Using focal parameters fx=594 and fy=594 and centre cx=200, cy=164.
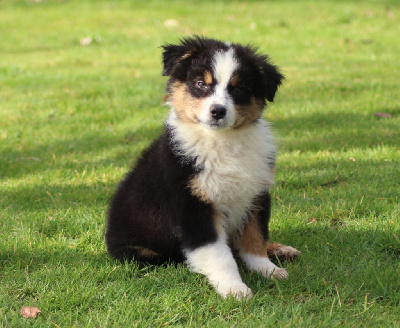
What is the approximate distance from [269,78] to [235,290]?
4.65 ft

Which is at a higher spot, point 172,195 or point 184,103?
point 184,103

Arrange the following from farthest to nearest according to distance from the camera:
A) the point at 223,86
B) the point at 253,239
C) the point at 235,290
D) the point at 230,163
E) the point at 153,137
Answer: the point at 153,137 → the point at 253,239 → the point at 230,163 → the point at 223,86 → the point at 235,290

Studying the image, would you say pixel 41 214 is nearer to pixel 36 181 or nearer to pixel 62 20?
pixel 36 181

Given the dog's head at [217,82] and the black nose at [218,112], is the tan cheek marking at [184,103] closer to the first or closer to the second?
the dog's head at [217,82]

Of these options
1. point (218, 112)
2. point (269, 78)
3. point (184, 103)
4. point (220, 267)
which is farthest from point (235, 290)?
point (269, 78)

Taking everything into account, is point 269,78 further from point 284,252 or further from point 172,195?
point 284,252

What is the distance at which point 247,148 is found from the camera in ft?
13.1

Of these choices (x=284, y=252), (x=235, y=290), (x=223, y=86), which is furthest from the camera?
(x=284, y=252)

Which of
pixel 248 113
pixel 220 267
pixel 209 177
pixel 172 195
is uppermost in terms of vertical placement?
pixel 248 113

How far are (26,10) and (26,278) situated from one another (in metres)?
13.0

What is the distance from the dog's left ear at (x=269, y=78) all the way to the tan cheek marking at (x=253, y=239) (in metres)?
0.83

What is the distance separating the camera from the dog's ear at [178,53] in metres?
3.96

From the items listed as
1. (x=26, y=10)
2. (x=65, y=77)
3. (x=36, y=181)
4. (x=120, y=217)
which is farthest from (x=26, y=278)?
(x=26, y=10)

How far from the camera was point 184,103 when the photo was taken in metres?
3.95
